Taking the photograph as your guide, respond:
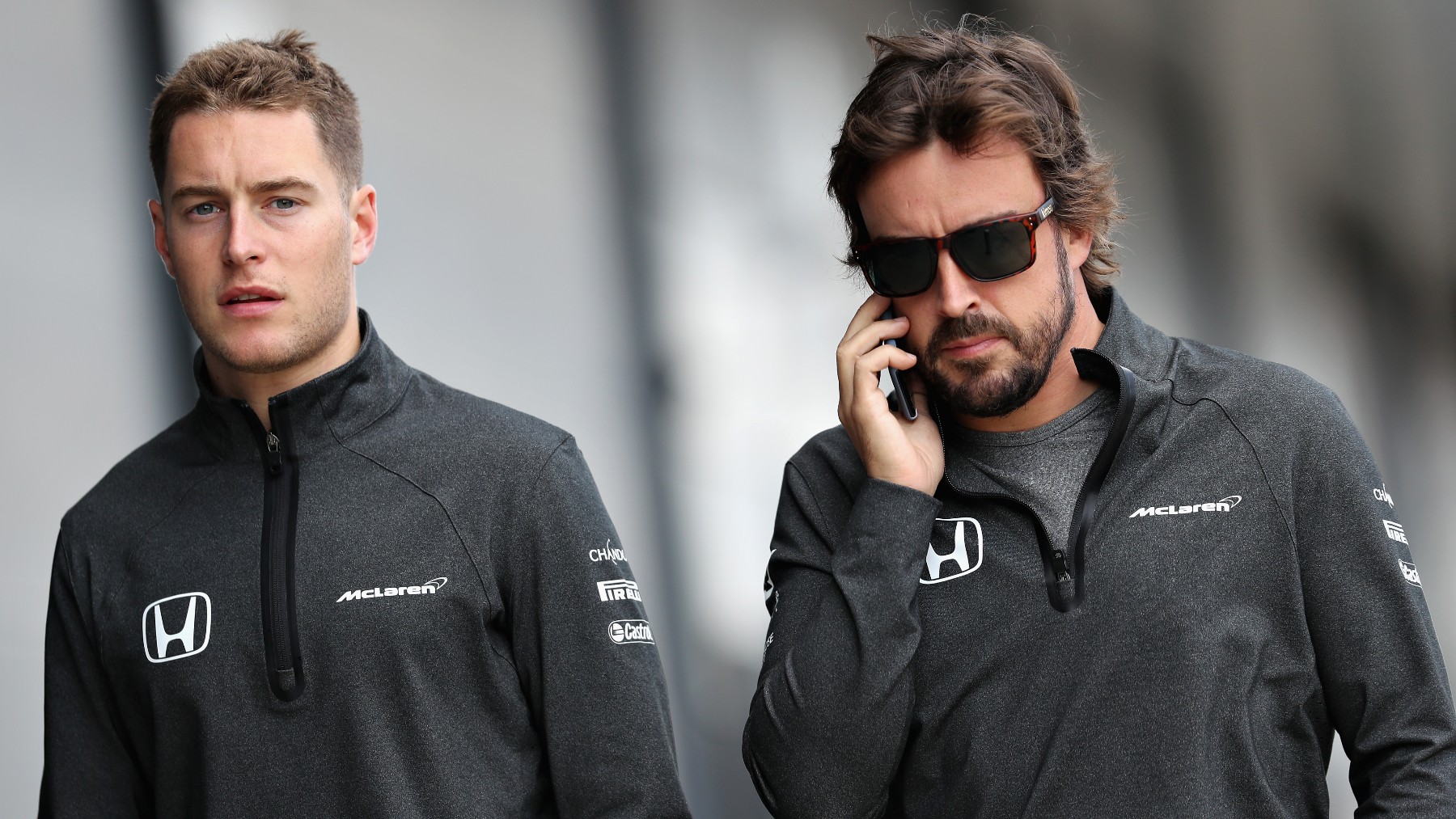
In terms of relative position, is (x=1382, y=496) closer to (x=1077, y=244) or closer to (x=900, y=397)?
(x=1077, y=244)

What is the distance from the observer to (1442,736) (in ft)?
5.50

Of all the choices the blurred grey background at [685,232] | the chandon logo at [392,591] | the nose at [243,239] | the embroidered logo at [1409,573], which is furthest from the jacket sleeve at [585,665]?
the blurred grey background at [685,232]

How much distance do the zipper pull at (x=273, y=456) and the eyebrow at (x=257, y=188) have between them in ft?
1.16

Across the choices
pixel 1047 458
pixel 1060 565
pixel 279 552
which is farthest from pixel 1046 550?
pixel 279 552

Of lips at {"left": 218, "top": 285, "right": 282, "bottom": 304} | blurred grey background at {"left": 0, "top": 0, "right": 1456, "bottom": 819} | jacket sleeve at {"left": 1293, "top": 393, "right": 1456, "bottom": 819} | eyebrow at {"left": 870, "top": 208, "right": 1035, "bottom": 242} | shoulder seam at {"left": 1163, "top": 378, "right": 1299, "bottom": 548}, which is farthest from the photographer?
blurred grey background at {"left": 0, "top": 0, "right": 1456, "bottom": 819}

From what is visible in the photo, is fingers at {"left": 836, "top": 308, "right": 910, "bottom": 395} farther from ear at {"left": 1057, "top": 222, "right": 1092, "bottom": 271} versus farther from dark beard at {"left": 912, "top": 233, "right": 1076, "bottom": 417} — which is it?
ear at {"left": 1057, "top": 222, "right": 1092, "bottom": 271}

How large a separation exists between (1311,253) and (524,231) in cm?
215

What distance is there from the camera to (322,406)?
2.08 meters

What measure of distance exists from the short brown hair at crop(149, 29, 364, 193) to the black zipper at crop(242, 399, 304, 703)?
0.39 m

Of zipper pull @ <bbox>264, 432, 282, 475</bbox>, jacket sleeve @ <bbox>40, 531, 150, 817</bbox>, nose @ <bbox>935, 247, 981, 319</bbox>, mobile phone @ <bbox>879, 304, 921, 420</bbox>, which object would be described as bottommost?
jacket sleeve @ <bbox>40, 531, 150, 817</bbox>

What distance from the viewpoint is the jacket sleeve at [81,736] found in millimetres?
2000

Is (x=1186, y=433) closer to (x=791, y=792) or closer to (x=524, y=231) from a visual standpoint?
(x=791, y=792)

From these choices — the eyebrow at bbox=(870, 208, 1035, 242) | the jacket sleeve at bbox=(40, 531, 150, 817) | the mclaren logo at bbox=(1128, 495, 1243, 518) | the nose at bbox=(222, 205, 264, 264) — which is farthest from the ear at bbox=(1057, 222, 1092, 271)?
the jacket sleeve at bbox=(40, 531, 150, 817)

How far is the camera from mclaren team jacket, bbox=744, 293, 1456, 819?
1.70 m
